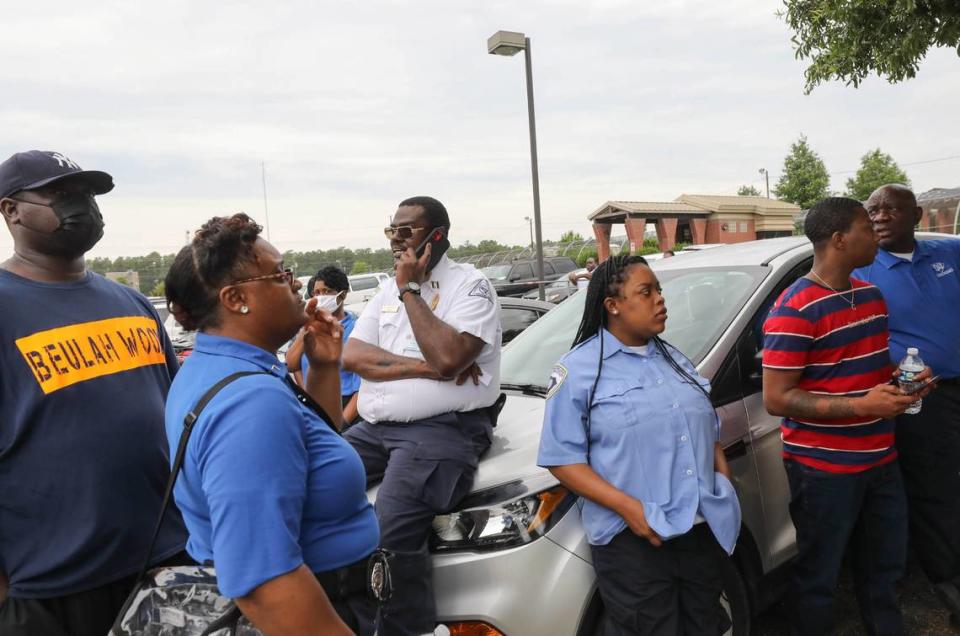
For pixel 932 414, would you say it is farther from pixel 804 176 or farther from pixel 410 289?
pixel 804 176

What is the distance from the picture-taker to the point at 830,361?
2939 millimetres

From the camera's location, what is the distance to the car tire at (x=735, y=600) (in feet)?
9.05

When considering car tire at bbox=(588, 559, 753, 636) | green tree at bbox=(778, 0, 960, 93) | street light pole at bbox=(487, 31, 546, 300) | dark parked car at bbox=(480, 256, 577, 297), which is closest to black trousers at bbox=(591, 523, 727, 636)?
car tire at bbox=(588, 559, 753, 636)

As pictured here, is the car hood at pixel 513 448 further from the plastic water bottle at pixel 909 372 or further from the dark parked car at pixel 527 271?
the dark parked car at pixel 527 271

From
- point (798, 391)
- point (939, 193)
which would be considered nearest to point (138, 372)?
point (798, 391)

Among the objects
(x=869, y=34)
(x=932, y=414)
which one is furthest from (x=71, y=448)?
(x=869, y=34)

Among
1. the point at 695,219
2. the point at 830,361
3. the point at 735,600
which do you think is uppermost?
the point at 695,219

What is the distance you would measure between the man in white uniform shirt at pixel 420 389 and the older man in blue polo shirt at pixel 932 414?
203 centimetres

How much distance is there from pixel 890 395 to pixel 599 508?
1.35 metres

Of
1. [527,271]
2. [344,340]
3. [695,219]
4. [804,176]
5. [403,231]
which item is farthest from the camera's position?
[804,176]

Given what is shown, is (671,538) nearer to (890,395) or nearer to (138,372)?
(890,395)

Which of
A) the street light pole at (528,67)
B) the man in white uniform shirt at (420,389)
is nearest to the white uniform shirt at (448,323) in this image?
the man in white uniform shirt at (420,389)

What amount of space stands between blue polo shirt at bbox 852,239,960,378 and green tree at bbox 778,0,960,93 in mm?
3000

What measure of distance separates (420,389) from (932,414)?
2.44 metres
